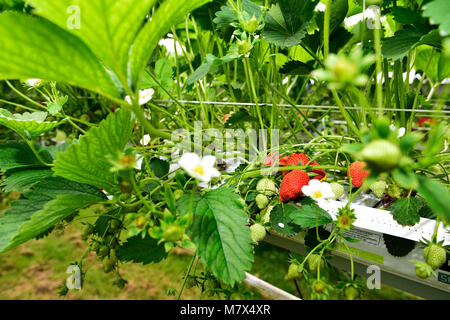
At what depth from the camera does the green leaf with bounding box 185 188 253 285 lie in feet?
0.82

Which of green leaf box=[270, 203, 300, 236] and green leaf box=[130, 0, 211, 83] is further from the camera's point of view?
green leaf box=[270, 203, 300, 236]

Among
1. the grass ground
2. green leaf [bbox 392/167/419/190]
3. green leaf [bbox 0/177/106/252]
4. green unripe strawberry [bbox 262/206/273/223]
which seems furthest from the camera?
the grass ground

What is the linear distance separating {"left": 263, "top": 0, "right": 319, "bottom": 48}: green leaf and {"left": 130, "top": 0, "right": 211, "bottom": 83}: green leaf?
0.51 ft

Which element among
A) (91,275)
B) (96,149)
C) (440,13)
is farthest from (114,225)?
(91,275)

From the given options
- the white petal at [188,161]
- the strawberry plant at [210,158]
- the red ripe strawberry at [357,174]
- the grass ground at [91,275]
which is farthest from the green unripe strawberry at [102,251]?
the grass ground at [91,275]

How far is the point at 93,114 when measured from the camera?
32.3 inches

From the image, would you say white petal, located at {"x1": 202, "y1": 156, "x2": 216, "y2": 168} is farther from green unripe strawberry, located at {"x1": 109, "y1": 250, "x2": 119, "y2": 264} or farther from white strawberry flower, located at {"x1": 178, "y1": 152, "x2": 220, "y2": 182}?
green unripe strawberry, located at {"x1": 109, "y1": 250, "x2": 119, "y2": 264}

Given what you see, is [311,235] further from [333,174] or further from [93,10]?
[93,10]

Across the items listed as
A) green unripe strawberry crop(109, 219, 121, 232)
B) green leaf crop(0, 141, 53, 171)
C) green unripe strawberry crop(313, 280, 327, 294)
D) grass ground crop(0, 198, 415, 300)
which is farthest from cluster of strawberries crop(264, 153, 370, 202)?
grass ground crop(0, 198, 415, 300)

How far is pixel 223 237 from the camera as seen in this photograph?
10.5 inches

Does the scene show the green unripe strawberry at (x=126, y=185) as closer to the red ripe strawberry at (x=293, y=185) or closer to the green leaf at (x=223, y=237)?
the green leaf at (x=223, y=237)
